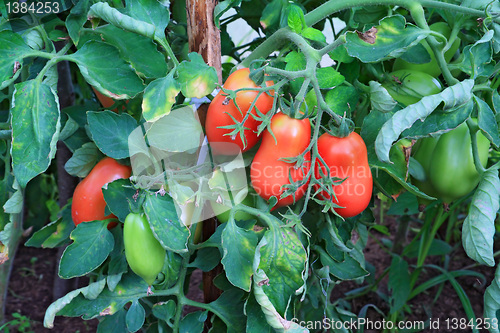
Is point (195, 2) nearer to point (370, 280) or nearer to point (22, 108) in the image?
point (22, 108)

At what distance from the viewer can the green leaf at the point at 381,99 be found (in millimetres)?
564

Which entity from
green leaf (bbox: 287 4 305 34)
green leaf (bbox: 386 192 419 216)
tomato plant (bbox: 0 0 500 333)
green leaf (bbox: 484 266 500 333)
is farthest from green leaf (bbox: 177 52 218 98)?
green leaf (bbox: 386 192 419 216)

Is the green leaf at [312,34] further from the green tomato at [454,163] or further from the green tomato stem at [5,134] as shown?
the green tomato stem at [5,134]

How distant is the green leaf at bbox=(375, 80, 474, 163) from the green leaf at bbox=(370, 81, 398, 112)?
37 mm

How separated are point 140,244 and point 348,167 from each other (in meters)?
0.26

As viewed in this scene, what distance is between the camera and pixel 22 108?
0.55 m

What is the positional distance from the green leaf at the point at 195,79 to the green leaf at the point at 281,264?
19cm

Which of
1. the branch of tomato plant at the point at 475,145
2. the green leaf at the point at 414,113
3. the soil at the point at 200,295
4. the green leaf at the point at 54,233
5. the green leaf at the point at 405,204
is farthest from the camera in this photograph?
the soil at the point at 200,295

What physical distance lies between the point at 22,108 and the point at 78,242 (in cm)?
18

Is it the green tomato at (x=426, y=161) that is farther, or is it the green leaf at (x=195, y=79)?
the green tomato at (x=426, y=161)

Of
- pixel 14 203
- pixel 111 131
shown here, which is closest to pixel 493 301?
pixel 111 131

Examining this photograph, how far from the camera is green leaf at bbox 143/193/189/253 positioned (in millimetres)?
536

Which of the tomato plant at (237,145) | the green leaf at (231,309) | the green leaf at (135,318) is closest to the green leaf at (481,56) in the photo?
the tomato plant at (237,145)

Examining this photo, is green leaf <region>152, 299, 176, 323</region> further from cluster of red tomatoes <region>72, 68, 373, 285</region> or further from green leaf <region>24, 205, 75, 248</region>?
green leaf <region>24, 205, 75, 248</region>
